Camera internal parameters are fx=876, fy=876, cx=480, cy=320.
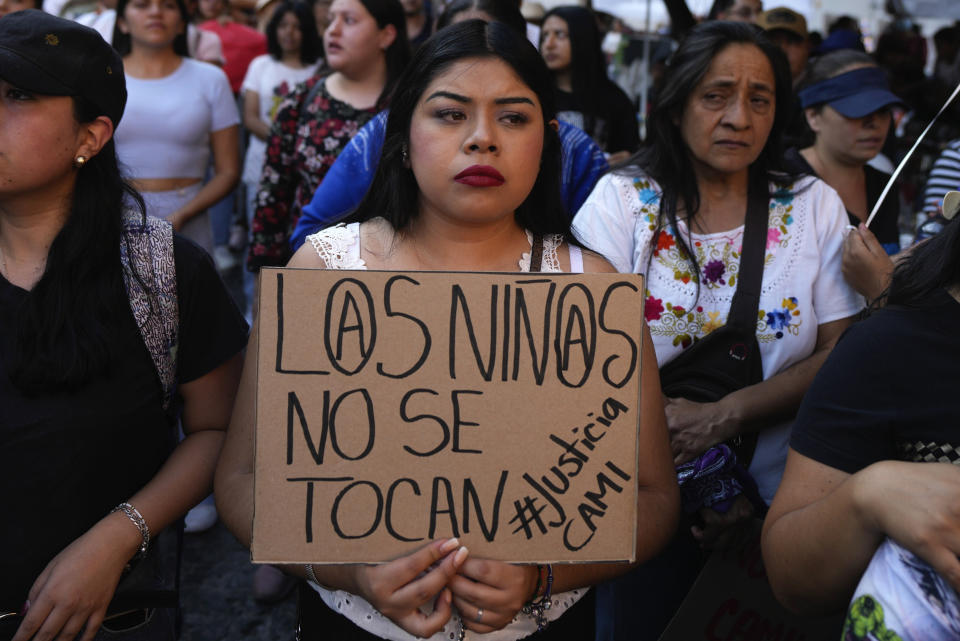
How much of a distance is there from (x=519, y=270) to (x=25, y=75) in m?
1.04

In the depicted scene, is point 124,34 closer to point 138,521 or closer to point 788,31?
point 138,521

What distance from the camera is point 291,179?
401 cm

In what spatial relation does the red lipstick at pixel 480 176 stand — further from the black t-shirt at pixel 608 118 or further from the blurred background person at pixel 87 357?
the black t-shirt at pixel 608 118

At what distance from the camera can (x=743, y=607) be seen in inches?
84.8

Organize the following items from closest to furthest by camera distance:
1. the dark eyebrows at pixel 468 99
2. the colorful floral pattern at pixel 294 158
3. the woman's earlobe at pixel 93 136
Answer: the dark eyebrows at pixel 468 99, the woman's earlobe at pixel 93 136, the colorful floral pattern at pixel 294 158

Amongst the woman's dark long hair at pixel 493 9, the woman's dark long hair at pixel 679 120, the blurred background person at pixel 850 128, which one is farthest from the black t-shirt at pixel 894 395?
the woman's dark long hair at pixel 493 9

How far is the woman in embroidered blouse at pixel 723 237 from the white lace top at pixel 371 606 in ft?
1.80

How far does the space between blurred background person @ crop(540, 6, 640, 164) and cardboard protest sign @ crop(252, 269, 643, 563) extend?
3.17m

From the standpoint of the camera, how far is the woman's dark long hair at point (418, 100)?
1.79 metres

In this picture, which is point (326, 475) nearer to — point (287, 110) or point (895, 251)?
point (895, 251)

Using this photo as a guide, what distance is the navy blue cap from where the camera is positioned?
10.7 ft

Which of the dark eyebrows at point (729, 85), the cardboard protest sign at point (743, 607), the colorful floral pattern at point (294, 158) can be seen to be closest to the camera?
the cardboard protest sign at point (743, 607)

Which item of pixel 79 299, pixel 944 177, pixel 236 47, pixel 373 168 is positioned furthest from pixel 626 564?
pixel 236 47

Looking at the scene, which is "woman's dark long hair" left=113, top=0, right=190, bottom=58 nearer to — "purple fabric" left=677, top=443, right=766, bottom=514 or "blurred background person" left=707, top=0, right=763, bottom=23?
"blurred background person" left=707, top=0, right=763, bottom=23
